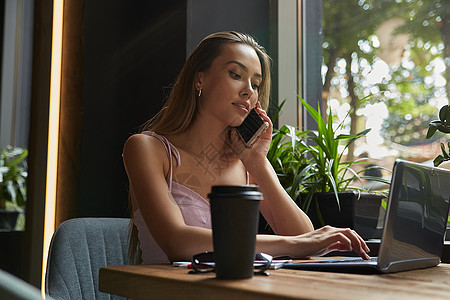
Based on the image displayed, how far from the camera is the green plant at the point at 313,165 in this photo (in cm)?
206

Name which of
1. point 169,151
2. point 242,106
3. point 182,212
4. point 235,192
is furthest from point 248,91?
point 235,192

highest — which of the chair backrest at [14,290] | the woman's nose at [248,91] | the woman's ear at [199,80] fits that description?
the woman's ear at [199,80]

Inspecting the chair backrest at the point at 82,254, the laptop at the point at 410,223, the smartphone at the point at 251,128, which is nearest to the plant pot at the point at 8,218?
the chair backrest at the point at 82,254

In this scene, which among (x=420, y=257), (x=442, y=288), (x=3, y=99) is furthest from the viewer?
(x=3, y=99)

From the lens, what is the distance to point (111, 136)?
9.67ft

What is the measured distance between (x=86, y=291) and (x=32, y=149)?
190 centimetres

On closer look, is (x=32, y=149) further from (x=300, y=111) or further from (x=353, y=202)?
(x=353, y=202)

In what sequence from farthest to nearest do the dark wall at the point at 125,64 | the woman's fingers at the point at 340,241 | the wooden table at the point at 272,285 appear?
the dark wall at the point at 125,64, the woman's fingers at the point at 340,241, the wooden table at the point at 272,285

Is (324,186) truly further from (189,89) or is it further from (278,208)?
(189,89)

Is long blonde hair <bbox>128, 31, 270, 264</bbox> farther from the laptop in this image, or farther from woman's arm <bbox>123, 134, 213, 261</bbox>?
the laptop

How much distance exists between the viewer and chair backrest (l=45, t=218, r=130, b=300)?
1.51m

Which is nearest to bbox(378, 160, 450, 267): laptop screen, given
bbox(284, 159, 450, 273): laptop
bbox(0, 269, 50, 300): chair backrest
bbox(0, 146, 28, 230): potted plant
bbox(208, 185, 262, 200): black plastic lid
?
bbox(284, 159, 450, 273): laptop

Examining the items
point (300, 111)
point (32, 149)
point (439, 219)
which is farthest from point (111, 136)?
point (439, 219)

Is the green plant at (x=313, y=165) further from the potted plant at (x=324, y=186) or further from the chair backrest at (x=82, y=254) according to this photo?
the chair backrest at (x=82, y=254)
